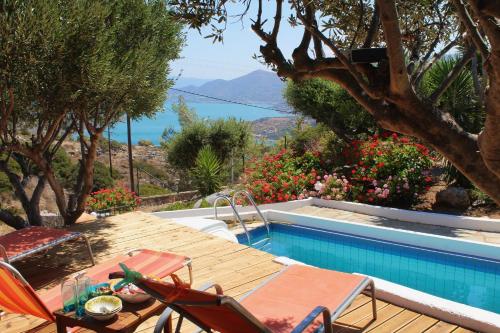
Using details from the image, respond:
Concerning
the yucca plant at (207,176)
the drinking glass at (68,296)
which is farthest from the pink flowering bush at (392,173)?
the drinking glass at (68,296)

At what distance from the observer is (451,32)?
441 cm

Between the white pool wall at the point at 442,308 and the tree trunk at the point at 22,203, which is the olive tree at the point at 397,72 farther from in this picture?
the tree trunk at the point at 22,203

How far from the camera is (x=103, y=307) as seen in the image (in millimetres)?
3238

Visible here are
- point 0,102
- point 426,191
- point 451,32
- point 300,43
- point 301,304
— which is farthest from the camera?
point 426,191

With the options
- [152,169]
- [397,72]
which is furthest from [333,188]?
[152,169]

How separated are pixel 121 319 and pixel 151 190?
93.3 ft

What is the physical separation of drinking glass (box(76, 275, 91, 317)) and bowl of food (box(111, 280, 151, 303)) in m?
0.22

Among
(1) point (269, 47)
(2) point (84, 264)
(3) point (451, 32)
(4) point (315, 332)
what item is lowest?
(2) point (84, 264)

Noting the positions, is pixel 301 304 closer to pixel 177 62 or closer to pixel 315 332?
pixel 315 332

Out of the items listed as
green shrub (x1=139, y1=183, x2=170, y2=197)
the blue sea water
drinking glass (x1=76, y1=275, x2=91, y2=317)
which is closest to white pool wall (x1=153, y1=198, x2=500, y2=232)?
the blue sea water

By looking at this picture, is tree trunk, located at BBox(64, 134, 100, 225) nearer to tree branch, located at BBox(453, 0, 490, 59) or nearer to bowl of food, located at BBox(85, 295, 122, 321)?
bowl of food, located at BBox(85, 295, 122, 321)

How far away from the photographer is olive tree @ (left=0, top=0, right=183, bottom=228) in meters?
5.36

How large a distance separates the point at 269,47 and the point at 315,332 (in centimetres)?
203

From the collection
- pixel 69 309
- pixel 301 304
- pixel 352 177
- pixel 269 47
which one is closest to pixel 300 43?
pixel 269 47
